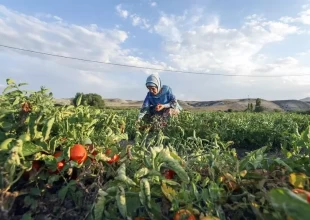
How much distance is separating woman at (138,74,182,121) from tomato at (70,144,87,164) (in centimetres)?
441

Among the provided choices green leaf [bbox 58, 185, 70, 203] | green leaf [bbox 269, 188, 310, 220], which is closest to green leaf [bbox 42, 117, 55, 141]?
green leaf [bbox 58, 185, 70, 203]

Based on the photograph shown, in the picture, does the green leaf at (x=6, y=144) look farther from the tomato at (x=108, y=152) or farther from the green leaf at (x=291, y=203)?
the green leaf at (x=291, y=203)

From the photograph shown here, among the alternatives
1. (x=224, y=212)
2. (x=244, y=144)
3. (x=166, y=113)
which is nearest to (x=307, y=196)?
→ (x=224, y=212)

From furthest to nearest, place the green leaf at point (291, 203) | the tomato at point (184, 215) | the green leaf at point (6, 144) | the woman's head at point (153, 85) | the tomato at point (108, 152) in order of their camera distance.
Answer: the woman's head at point (153, 85) → the tomato at point (108, 152) → the green leaf at point (6, 144) → the tomato at point (184, 215) → the green leaf at point (291, 203)

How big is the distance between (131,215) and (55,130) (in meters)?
0.57

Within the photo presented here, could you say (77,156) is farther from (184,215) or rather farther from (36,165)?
(184,215)

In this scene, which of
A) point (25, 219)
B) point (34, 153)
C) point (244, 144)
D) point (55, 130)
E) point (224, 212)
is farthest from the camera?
point (244, 144)

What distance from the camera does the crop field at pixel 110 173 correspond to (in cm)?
99

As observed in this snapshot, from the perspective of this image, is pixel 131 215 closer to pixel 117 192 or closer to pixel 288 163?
pixel 117 192

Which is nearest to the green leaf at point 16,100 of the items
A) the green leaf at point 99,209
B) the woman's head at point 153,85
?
the green leaf at point 99,209

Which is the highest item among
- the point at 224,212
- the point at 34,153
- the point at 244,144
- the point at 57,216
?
the point at 34,153

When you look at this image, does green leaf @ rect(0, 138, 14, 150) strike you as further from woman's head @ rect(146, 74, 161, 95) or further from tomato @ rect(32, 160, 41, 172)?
woman's head @ rect(146, 74, 161, 95)

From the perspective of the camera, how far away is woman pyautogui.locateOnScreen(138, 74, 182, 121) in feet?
18.9

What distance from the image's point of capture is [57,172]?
131 centimetres
